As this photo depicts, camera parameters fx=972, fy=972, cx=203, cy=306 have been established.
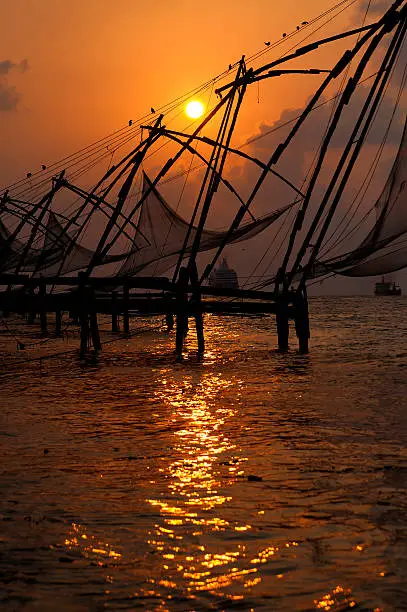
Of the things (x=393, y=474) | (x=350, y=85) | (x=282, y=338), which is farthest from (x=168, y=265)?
(x=393, y=474)

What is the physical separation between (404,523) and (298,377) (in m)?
9.19

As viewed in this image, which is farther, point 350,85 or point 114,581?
point 350,85

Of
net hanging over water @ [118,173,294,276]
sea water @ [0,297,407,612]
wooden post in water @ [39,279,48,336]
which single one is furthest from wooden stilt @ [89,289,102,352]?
sea water @ [0,297,407,612]

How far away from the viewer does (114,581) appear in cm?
446

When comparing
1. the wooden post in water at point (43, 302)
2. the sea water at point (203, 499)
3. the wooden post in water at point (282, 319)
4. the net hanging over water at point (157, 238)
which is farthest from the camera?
the net hanging over water at point (157, 238)

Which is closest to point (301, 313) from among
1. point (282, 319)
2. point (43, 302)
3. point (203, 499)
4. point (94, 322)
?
point (282, 319)

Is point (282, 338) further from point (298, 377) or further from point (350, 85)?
point (350, 85)

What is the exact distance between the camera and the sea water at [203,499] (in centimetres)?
435

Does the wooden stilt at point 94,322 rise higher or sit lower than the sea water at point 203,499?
higher

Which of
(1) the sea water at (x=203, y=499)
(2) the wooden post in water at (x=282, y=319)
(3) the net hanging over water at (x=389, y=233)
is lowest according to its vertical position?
(1) the sea water at (x=203, y=499)

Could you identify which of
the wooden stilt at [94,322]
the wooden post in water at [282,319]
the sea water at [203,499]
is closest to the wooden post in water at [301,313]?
the wooden post in water at [282,319]

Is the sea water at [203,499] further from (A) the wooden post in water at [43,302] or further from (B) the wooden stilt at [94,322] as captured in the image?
(A) the wooden post in water at [43,302]

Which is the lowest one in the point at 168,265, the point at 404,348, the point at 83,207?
the point at 404,348

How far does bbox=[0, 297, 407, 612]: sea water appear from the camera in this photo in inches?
171
